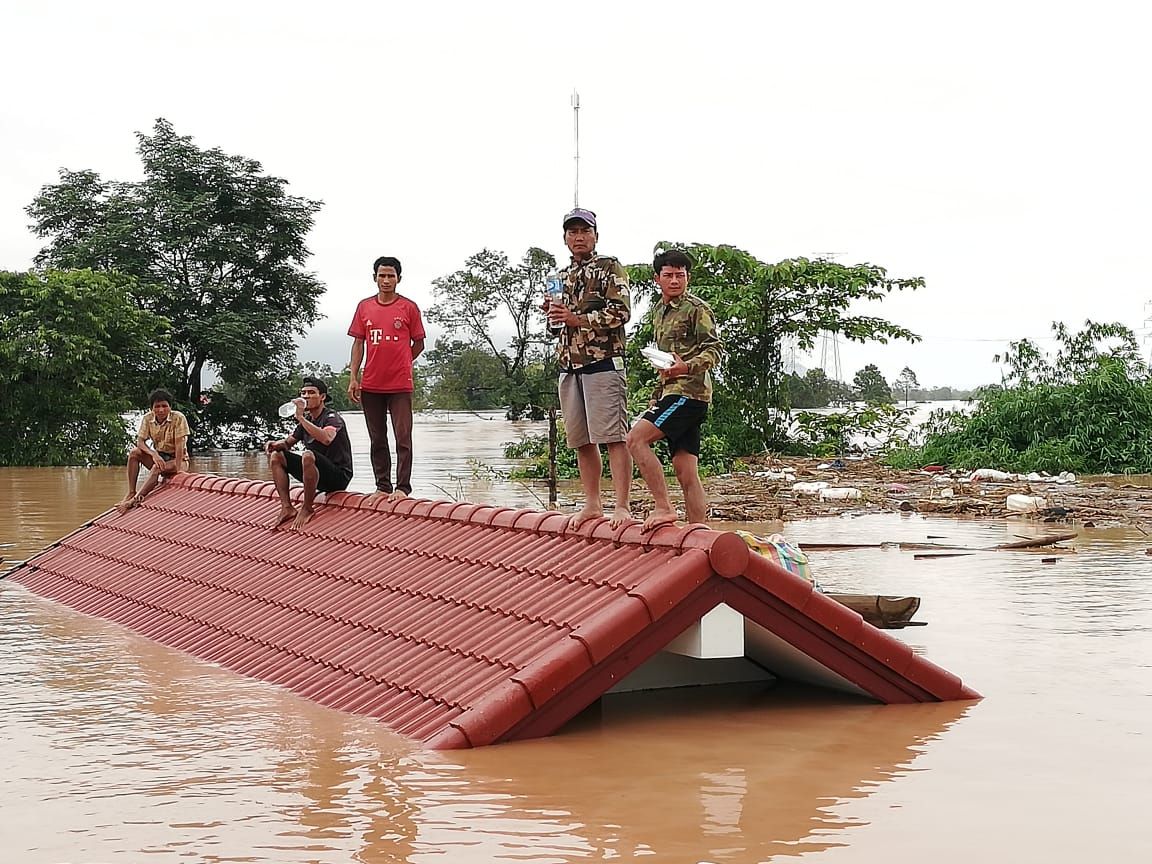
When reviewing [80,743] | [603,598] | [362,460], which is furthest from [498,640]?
[362,460]

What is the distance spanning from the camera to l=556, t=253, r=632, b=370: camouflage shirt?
824cm

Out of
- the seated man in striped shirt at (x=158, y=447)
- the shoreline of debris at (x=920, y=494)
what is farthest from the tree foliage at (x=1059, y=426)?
the seated man in striped shirt at (x=158, y=447)

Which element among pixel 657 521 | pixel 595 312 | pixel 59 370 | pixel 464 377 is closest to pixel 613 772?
pixel 657 521

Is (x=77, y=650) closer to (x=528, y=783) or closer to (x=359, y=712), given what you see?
(x=359, y=712)

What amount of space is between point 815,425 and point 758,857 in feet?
81.9

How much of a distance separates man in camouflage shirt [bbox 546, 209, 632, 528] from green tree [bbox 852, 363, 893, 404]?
71.3 feet

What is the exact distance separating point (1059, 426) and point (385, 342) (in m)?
18.5

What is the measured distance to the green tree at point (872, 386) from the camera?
29.9 m

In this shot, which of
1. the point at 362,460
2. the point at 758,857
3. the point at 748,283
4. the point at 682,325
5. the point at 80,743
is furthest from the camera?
the point at 362,460

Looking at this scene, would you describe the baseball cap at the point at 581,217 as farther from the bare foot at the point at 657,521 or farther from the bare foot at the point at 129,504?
the bare foot at the point at 129,504

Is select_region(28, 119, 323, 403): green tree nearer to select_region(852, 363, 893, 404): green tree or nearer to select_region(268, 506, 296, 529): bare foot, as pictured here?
select_region(852, 363, 893, 404): green tree

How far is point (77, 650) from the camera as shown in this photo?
30.7 feet

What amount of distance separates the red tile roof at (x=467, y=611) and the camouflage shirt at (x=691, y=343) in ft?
2.87

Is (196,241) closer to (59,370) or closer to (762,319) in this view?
(59,370)
